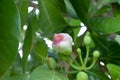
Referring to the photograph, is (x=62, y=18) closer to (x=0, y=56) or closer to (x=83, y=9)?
(x=83, y=9)

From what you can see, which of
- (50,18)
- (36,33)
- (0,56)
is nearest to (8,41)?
(0,56)

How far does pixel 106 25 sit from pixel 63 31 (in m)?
0.12

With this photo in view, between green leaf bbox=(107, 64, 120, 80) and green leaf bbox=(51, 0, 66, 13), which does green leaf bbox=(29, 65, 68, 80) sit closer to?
green leaf bbox=(107, 64, 120, 80)

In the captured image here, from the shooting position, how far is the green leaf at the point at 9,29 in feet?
2.06

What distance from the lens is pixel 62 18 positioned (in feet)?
2.51

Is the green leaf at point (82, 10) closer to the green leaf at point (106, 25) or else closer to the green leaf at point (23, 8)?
the green leaf at point (106, 25)

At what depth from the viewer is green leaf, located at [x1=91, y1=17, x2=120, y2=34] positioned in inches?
26.1

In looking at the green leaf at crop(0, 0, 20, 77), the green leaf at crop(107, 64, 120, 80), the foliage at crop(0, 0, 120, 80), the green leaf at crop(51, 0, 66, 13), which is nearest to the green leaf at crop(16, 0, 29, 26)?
the foliage at crop(0, 0, 120, 80)

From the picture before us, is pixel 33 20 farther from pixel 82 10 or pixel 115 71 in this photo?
pixel 115 71

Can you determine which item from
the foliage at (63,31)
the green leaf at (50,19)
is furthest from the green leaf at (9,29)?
the green leaf at (50,19)

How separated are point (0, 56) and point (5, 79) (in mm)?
50

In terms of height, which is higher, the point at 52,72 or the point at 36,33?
the point at 52,72

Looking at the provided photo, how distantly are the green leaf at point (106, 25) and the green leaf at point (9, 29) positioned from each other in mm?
175

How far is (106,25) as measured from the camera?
0.68m
